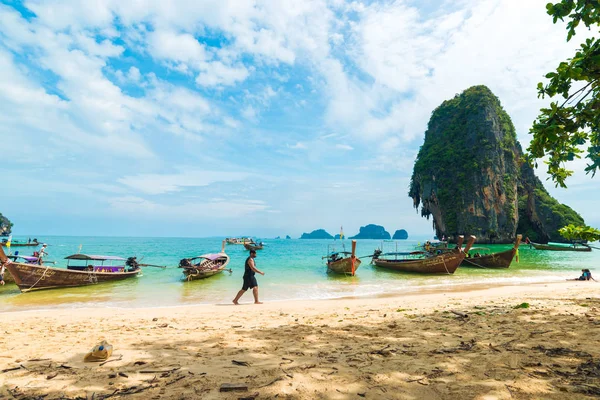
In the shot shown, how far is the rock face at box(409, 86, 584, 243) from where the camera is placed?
56.8 meters

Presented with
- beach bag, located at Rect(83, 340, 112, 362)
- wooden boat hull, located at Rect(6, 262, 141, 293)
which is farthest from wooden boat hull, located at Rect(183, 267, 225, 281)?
beach bag, located at Rect(83, 340, 112, 362)

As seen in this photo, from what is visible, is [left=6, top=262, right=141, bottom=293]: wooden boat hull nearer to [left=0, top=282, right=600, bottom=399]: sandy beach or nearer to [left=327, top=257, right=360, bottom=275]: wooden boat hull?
[left=0, top=282, right=600, bottom=399]: sandy beach

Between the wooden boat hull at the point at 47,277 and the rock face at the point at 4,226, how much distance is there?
103 meters

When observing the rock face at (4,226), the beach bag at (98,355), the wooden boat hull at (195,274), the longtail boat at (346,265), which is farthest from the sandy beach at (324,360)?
the rock face at (4,226)

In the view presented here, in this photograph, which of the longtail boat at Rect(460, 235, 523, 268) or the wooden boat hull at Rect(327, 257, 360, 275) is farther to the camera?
the longtail boat at Rect(460, 235, 523, 268)

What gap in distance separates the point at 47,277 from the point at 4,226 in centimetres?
10646

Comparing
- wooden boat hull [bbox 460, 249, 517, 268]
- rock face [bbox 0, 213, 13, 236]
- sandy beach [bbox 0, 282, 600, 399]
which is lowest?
wooden boat hull [bbox 460, 249, 517, 268]

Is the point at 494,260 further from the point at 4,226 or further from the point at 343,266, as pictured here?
the point at 4,226

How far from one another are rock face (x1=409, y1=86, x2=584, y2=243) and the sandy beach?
57.7 meters

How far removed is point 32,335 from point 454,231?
2489 inches

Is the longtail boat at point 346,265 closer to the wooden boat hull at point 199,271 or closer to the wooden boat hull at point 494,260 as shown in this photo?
the wooden boat hull at point 199,271

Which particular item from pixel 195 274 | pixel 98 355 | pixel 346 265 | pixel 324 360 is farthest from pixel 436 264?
pixel 98 355

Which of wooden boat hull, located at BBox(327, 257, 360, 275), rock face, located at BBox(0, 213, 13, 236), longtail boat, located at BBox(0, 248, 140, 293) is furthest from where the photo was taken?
rock face, located at BBox(0, 213, 13, 236)

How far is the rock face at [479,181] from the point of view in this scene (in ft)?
186
